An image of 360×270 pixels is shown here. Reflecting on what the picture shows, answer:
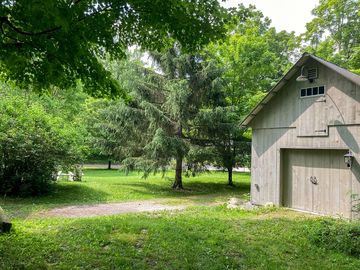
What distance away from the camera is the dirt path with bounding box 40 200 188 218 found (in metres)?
9.96

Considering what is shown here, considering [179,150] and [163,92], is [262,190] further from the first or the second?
[163,92]

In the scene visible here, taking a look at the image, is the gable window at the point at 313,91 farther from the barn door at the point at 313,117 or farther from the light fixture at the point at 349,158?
the light fixture at the point at 349,158

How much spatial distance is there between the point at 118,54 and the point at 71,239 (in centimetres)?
359

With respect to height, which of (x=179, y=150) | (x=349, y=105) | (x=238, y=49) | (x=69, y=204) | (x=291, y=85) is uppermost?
(x=238, y=49)

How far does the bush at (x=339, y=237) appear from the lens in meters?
6.04

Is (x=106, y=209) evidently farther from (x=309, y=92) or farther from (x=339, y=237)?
(x=309, y=92)

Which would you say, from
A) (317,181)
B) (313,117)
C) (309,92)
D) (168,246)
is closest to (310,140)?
(313,117)

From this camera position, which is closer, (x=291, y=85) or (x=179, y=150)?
(x=291, y=85)

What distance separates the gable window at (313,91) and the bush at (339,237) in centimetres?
458

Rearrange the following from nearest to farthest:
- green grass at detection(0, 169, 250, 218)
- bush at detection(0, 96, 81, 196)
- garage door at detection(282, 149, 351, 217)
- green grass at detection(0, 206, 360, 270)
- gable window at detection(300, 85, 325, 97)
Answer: green grass at detection(0, 206, 360, 270) → garage door at detection(282, 149, 351, 217) → gable window at detection(300, 85, 325, 97) → green grass at detection(0, 169, 250, 218) → bush at detection(0, 96, 81, 196)

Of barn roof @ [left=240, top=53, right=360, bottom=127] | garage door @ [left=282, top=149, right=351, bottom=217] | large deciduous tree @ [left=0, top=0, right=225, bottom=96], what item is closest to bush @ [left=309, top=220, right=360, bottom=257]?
garage door @ [left=282, top=149, right=351, bottom=217]

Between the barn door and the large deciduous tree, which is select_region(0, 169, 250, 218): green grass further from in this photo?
the large deciduous tree

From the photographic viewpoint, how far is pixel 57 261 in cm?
500

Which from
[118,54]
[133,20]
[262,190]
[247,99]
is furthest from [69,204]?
[247,99]
